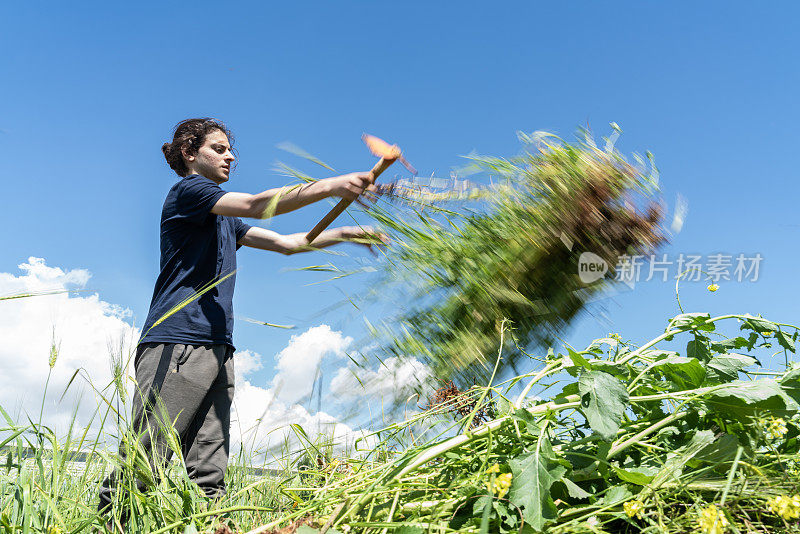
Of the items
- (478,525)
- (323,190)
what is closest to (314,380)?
(323,190)

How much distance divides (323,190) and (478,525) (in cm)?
123

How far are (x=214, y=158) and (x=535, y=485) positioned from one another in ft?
7.28

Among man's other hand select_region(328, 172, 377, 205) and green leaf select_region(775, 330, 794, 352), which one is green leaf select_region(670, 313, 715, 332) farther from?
man's other hand select_region(328, 172, 377, 205)

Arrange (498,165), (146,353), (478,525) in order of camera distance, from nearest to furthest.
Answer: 1. (478,525)
2. (498,165)
3. (146,353)

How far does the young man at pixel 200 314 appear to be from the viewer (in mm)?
1979

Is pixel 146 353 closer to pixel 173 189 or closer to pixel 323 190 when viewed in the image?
pixel 173 189

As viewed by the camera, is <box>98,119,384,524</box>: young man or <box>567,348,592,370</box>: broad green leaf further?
<box>98,119,384,524</box>: young man

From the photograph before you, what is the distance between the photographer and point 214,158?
2625mm

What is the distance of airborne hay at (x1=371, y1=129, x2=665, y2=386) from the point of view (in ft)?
5.56

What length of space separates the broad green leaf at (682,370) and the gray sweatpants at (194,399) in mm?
1613

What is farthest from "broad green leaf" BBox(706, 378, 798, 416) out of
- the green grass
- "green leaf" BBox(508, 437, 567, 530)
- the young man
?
the young man

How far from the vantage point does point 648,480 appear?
0.96 meters

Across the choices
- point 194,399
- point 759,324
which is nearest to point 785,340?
point 759,324

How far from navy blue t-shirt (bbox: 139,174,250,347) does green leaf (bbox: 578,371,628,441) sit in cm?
166
